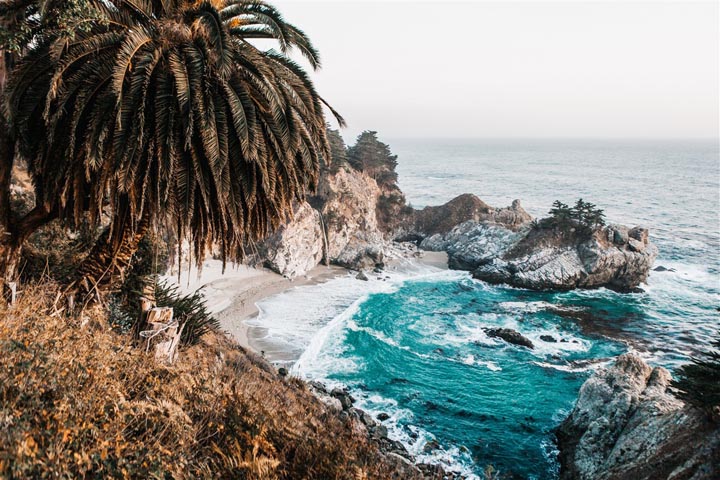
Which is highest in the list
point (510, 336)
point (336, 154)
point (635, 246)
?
point (336, 154)

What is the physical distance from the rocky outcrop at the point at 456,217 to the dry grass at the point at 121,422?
52.5 meters

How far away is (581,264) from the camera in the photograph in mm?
42188

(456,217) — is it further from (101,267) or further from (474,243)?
(101,267)

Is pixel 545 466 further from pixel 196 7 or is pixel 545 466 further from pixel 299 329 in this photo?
pixel 196 7

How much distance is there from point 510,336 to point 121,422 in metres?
29.4

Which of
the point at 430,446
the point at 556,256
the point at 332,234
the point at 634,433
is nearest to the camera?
the point at 634,433

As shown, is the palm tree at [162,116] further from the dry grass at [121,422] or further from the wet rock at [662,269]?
the wet rock at [662,269]

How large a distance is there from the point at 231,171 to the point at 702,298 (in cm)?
4817

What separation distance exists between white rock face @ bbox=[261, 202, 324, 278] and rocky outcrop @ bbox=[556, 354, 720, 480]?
27.8 meters

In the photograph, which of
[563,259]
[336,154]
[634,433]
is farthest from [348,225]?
[634,433]

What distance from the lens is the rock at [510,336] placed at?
1148 inches

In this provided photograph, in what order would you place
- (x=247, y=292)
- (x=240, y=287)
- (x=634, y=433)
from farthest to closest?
1. (x=240, y=287)
2. (x=247, y=292)
3. (x=634, y=433)

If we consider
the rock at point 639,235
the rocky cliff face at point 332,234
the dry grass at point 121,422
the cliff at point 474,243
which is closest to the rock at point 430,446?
the dry grass at point 121,422

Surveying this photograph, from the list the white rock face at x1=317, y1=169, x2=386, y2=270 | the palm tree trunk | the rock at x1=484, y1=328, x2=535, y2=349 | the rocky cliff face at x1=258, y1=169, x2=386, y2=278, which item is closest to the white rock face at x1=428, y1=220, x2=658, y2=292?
the white rock face at x1=317, y1=169, x2=386, y2=270
